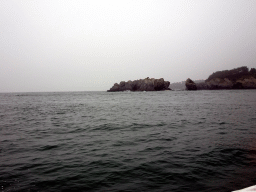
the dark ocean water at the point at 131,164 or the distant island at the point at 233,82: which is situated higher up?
the distant island at the point at 233,82

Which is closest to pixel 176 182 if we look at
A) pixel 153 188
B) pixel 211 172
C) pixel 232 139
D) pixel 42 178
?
pixel 153 188

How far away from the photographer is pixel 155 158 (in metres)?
7.70

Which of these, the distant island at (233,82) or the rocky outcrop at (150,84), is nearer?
the distant island at (233,82)

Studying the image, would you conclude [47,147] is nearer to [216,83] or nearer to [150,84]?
[150,84]

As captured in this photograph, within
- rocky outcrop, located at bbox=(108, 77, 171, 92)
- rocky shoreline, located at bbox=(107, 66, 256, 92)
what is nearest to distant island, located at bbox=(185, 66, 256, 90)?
rocky shoreline, located at bbox=(107, 66, 256, 92)

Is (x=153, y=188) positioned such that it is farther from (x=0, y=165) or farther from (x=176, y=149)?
(x=0, y=165)

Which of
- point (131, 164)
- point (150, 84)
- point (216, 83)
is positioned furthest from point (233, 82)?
point (131, 164)

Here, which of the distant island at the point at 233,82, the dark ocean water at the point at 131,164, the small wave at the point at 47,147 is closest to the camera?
the dark ocean water at the point at 131,164

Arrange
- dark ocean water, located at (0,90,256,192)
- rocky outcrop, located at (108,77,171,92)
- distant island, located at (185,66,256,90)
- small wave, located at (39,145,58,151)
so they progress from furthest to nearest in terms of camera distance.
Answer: rocky outcrop, located at (108,77,171,92), distant island, located at (185,66,256,90), small wave, located at (39,145,58,151), dark ocean water, located at (0,90,256,192)

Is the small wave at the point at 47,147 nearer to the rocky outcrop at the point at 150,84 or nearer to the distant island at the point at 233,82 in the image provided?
the rocky outcrop at the point at 150,84

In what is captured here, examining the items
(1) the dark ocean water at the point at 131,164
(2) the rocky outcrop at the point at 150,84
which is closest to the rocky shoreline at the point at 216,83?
(2) the rocky outcrop at the point at 150,84

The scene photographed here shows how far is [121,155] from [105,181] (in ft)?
8.31

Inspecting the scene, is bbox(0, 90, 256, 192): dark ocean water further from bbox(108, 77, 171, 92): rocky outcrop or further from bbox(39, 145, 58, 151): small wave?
bbox(108, 77, 171, 92): rocky outcrop

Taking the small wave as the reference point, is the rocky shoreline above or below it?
above
